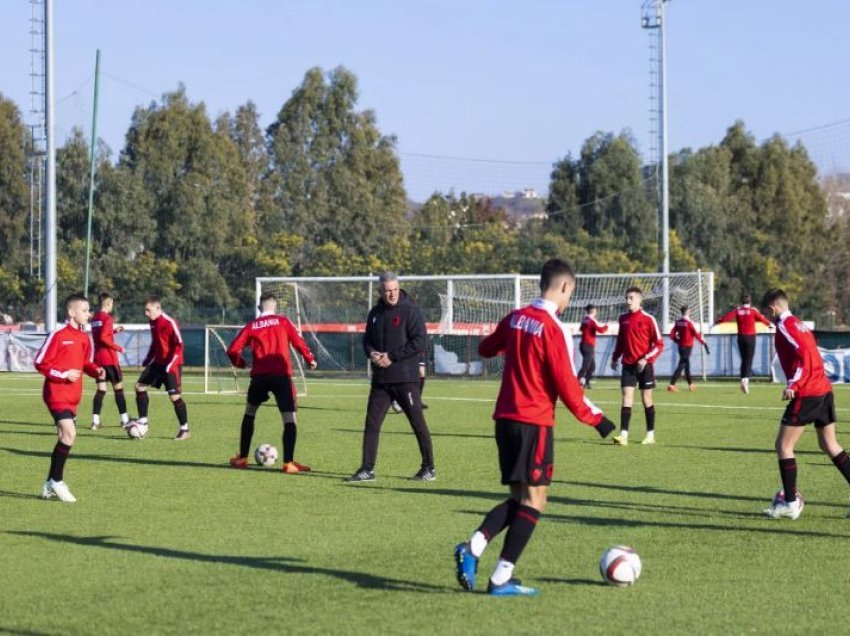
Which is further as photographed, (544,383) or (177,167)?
(177,167)

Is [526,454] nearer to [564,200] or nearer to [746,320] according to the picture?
[746,320]

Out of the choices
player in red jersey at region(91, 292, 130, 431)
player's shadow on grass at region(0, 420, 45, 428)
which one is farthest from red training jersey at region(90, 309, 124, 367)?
player's shadow on grass at region(0, 420, 45, 428)


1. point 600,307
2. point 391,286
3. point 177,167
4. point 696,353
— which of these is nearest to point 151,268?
point 177,167

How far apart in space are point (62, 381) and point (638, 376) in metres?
8.55

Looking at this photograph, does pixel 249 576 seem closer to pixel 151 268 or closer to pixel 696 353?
pixel 696 353

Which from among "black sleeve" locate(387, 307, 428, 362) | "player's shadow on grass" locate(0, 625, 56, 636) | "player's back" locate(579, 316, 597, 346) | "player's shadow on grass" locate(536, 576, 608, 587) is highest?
"player's back" locate(579, 316, 597, 346)

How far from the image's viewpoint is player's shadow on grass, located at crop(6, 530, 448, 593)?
820cm

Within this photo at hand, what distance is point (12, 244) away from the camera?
62750 millimetres

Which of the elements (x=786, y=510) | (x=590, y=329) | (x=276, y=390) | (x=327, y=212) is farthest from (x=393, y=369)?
(x=327, y=212)

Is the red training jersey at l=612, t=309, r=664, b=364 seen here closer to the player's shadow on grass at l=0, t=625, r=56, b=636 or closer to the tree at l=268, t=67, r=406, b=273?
the player's shadow on grass at l=0, t=625, r=56, b=636

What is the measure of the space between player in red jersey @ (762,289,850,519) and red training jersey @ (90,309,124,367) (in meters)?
12.1

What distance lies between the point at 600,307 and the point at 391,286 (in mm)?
27993

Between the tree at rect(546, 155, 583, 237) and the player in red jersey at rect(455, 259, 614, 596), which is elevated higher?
the tree at rect(546, 155, 583, 237)

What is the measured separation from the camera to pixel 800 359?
440 inches
